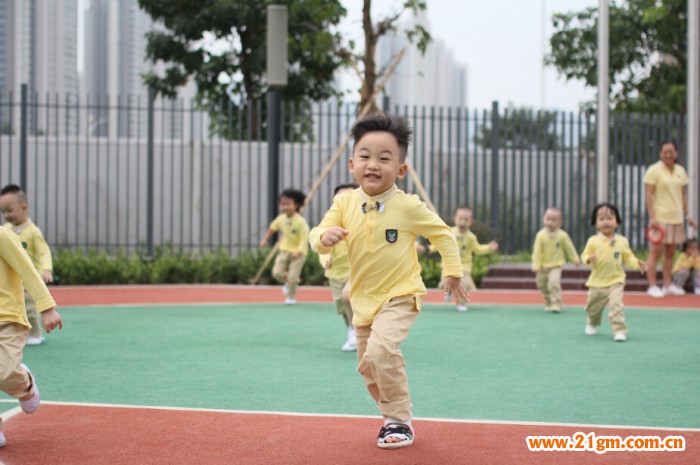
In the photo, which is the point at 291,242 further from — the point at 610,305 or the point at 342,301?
the point at 610,305

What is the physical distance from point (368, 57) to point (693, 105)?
636cm

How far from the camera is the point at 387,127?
5.07 metres

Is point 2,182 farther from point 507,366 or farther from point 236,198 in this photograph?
point 507,366

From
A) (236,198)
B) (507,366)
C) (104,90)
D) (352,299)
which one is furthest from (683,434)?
(104,90)

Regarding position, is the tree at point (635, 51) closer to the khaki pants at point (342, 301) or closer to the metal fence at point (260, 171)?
the metal fence at point (260, 171)

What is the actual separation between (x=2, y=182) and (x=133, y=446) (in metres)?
15.6

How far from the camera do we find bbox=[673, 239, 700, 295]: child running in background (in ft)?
47.8

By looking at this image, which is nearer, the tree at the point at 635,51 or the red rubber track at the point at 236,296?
the red rubber track at the point at 236,296

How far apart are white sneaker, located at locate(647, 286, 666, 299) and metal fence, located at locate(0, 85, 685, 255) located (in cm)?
389

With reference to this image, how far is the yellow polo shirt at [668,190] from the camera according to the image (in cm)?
1372

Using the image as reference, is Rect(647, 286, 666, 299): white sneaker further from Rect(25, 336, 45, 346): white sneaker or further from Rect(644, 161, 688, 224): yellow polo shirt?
Rect(25, 336, 45, 346): white sneaker

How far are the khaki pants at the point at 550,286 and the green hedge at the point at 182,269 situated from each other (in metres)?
3.28

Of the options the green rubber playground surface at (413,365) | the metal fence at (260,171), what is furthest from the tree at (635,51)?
the green rubber playground surface at (413,365)

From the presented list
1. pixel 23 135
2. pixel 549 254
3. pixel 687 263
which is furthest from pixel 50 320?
pixel 23 135
